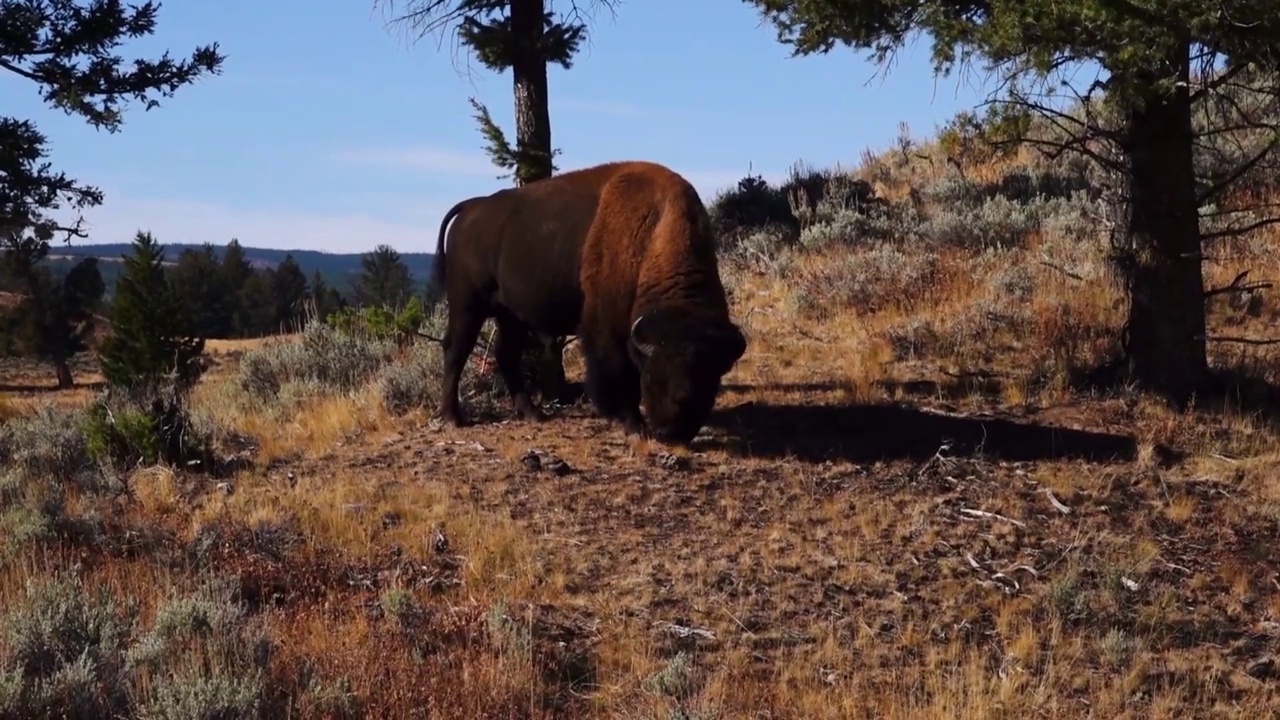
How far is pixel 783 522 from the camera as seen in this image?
25.6 ft

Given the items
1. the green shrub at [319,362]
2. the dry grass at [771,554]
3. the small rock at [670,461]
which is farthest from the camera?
the green shrub at [319,362]

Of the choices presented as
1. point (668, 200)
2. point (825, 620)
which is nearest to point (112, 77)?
point (668, 200)

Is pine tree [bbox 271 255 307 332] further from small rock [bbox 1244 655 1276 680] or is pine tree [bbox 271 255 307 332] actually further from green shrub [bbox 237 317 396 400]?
small rock [bbox 1244 655 1276 680]

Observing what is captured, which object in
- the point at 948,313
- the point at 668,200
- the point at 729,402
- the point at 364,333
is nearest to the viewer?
the point at 668,200

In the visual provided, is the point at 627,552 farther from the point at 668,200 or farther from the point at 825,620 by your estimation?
the point at 668,200

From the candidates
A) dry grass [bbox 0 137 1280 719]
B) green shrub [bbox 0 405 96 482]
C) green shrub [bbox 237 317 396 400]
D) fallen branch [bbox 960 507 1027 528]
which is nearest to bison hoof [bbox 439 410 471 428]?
dry grass [bbox 0 137 1280 719]

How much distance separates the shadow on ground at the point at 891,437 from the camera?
898 centimetres

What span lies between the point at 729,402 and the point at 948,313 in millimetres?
2887

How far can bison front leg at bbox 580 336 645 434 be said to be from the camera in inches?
375

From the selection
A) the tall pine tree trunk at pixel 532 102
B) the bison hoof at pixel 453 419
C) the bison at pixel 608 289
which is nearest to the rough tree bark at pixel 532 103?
the tall pine tree trunk at pixel 532 102

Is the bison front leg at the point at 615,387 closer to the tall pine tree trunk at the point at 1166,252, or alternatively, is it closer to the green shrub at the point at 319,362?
the green shrub at the point at 319,362

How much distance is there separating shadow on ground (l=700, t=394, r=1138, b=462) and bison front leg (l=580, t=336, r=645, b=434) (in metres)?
0.60

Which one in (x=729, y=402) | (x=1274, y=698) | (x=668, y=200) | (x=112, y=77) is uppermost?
(x=112, y=77)

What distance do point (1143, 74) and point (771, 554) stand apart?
4.11 m
